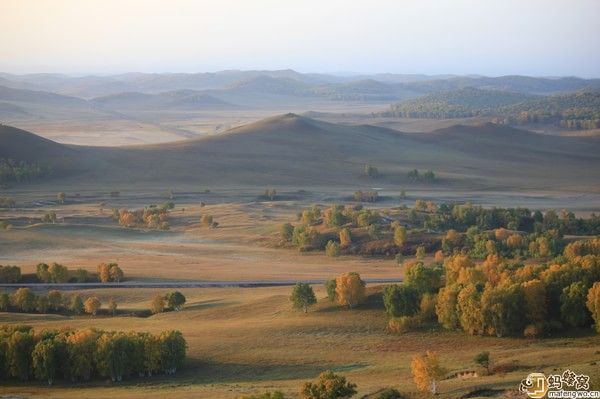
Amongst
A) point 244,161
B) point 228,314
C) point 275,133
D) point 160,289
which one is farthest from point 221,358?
point 275,133

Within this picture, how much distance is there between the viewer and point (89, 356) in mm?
36156

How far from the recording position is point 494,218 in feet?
262

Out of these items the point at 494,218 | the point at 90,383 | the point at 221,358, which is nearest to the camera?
the point at 90,383

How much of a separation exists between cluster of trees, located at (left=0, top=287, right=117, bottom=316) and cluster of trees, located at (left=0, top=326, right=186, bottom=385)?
42.2 ft

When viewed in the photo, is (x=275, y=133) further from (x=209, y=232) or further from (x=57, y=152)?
(x=209, y=232)

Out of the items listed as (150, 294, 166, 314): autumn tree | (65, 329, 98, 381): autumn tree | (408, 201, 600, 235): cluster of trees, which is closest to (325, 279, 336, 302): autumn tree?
(150, 294, 166, 314): autumn tree

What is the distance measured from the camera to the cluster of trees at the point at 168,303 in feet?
162

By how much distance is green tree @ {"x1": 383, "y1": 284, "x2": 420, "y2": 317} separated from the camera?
4241 cm

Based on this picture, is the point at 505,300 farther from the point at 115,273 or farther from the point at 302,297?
the point at 115,273

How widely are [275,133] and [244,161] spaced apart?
1052 inches

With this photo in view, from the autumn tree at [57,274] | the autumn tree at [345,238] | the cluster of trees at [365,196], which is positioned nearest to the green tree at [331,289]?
the autumn tree at [57,274]

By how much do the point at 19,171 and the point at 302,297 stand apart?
8546 centimetres

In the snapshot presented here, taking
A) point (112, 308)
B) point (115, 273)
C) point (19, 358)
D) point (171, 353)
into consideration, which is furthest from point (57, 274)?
point (171, 353)

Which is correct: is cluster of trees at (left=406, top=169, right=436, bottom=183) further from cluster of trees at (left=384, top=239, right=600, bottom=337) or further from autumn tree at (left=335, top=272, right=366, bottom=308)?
autumn tree at (left=335, top=272, right=366, bottom=308)
